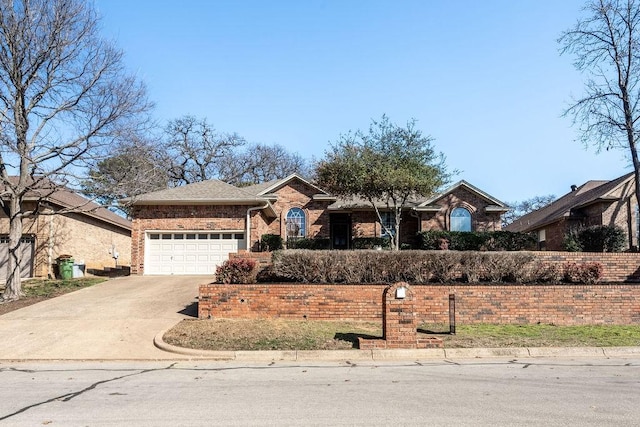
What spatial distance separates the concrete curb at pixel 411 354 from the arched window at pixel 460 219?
17.0 meters

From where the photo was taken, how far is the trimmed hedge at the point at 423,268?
13852 mm

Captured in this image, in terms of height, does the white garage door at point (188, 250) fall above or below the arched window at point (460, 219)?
below

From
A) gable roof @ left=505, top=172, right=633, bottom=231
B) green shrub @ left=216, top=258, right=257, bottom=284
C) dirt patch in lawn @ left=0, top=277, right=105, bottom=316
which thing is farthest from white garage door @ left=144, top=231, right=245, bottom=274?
gable roof @ left=505, top=172, right=633, bottom=231

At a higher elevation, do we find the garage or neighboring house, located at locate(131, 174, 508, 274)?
neighboring house, located at locate(131, 174, 508, 274)

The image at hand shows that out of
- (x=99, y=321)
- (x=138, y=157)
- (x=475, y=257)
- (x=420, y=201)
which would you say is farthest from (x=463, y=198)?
(x=99, y=321)

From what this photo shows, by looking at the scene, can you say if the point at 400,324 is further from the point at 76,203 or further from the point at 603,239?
the point at 76,203

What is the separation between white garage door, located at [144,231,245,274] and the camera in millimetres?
22859

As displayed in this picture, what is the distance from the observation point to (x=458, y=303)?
42.1ft

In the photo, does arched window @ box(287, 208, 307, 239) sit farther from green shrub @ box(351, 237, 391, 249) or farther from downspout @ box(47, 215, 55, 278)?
downspout @ box(47, 215, 55, 278)

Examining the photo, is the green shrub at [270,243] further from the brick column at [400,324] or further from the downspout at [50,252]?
the brick column at [400,324]

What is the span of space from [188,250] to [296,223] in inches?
249

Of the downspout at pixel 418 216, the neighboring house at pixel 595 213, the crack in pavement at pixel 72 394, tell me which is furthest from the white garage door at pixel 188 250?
the neighboring house at pixel 595 213

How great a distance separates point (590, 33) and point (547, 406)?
68.8 feet

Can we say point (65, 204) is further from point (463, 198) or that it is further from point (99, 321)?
point (463, 198)
